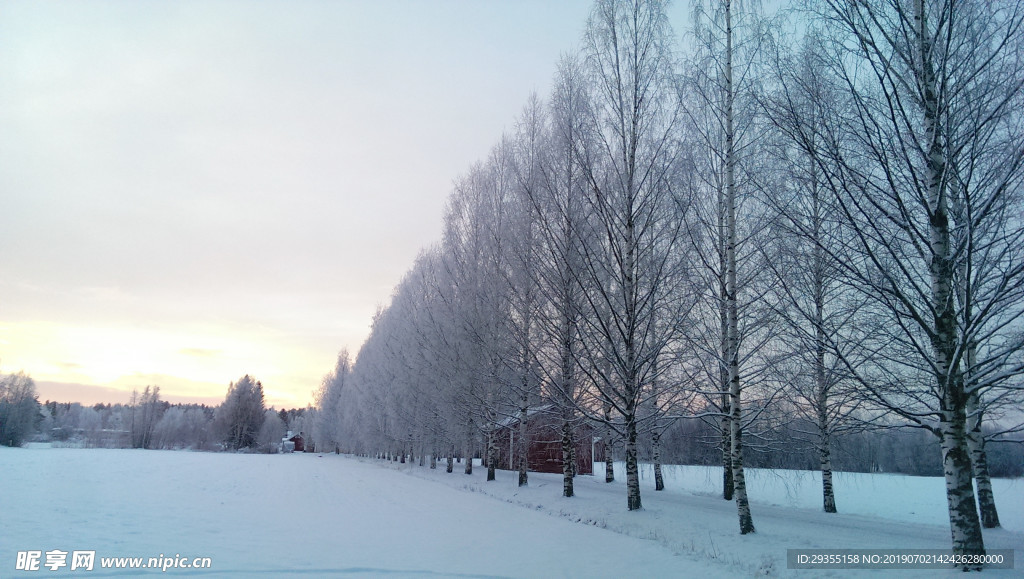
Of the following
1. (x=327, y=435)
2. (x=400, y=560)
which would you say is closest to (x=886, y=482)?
(x=400, y=560)

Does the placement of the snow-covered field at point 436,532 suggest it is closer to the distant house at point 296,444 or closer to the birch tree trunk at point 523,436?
the birch tree trunk at point 523,436

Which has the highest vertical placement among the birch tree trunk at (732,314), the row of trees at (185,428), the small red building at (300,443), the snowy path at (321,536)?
the birch tree trunk at (732,314)

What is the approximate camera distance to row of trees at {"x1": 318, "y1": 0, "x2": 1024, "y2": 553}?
19.4ft

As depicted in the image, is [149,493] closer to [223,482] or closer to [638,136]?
[223,482]

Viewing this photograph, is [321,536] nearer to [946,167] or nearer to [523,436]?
[523,436]

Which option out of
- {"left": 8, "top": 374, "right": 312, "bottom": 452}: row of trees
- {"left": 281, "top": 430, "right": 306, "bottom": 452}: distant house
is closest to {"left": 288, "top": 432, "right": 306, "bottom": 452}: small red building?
{"left": 281, "top": 430, "right": 306, "bottom": 452}: distant house

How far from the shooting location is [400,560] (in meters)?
7.18

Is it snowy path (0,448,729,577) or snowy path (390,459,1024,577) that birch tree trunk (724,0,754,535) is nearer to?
snowy path (390,459,1024,577)

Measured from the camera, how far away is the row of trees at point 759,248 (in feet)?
19.4

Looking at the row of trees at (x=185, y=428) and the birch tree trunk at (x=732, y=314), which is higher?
the birch tree trunk at (x=732, y=314)

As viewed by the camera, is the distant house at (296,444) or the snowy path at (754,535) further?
the distant house at (296,444)

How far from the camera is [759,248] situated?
25.3 feet

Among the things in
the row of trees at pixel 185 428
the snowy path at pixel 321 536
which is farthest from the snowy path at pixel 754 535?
the row of trees at pixel 185 428

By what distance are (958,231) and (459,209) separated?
20000mm
